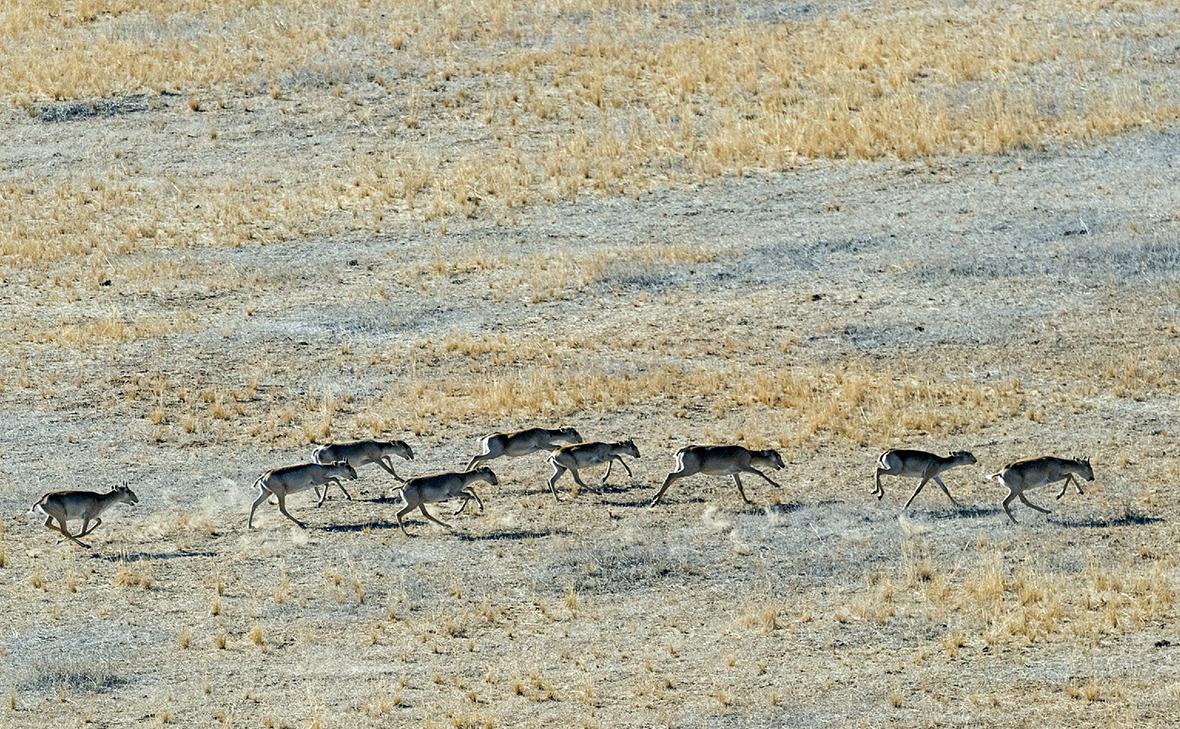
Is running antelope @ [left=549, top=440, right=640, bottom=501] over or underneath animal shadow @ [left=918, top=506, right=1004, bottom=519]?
over

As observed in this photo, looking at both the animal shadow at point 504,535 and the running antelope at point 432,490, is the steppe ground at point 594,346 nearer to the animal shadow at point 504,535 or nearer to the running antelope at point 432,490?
the animal shadow at point 504,535

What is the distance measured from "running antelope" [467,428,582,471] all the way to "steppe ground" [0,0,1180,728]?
41 centimetres

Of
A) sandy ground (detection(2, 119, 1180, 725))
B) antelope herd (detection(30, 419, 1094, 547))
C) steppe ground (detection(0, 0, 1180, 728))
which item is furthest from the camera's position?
antelope herd (detection(30, 419, 1094, 547))

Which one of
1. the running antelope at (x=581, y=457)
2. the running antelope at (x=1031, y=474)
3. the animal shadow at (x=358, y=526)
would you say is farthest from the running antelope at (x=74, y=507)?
the running antelope at (x=1031, y=474)

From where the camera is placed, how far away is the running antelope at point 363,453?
2261cm

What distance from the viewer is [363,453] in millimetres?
22906

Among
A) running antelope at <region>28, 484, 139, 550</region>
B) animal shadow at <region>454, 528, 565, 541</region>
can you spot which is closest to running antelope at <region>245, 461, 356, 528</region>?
running antelope at <region>28, 484, 139, 550</region>

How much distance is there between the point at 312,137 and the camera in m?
42.0

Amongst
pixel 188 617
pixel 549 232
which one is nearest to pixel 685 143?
pixel 549 232

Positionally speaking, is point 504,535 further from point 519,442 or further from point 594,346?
point 594,346

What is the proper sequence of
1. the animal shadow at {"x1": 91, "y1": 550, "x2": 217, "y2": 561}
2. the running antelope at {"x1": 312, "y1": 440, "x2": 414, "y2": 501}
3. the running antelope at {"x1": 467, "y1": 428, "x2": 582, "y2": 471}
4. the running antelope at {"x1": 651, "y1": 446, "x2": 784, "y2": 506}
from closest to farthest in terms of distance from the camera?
the animal shadow at {"x1": 91, "y1": 550, "x2": 217, "y2": 561}
the running antelope at {"x1": 651, "y1": 446, "x2": 784, "y2": 506}
the running antelope at {"x1": 312, "y1": 440, "x2": 414, "y2": 501}
the running antelope at {"x1": 467, "y1": 428, "x2": 582, "y2": 471}

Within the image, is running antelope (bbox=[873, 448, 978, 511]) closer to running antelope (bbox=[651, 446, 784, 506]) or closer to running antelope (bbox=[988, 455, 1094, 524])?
running antelope (bbox=[988, 455, 1094, 524])

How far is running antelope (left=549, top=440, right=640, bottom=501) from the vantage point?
22.2 meters

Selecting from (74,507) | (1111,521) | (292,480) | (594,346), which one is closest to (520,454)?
(292,480)
